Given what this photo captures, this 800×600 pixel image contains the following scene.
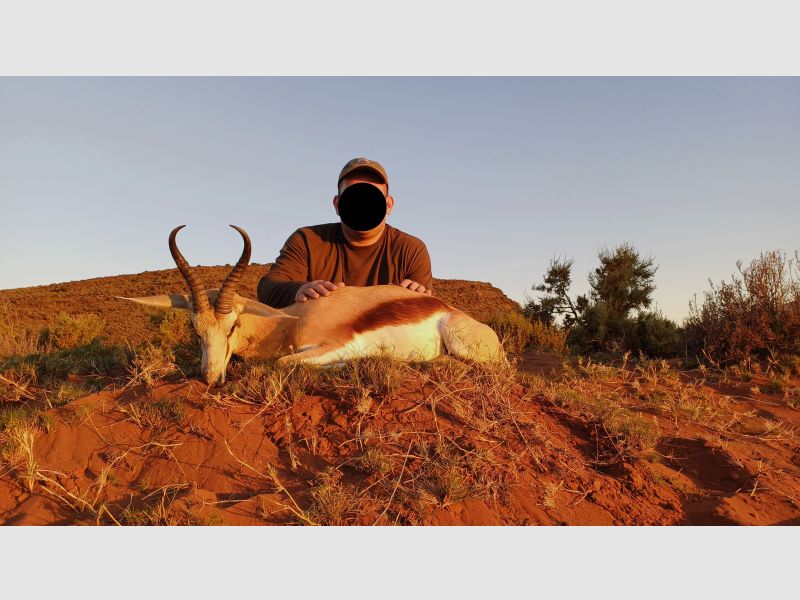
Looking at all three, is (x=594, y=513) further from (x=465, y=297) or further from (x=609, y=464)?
(x=465, y=297)

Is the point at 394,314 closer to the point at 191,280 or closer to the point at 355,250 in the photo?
the point at 355,250

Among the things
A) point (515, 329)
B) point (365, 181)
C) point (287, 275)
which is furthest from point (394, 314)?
point (515, 329)

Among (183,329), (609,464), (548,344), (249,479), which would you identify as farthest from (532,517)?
(183,329)

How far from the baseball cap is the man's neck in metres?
0.65

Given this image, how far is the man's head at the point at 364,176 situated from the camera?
6.96m

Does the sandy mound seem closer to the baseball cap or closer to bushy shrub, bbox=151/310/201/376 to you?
bushy shrub, bbox=151/310/201/376

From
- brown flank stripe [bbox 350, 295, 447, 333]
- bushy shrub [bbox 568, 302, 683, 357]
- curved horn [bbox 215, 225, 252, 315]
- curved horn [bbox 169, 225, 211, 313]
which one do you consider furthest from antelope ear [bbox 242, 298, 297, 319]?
bushy shrub [bbox 568, 302, 683, 357]

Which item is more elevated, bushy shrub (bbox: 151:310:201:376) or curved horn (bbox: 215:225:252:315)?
curved horn (bbox: 215:225:252:315)

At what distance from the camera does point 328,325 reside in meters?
5.46

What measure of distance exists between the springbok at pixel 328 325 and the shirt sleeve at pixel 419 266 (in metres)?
1.26

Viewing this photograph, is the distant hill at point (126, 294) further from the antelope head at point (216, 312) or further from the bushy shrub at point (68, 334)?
the antelope head at point (216, 312)

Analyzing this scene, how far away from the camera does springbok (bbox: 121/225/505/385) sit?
5023 mm

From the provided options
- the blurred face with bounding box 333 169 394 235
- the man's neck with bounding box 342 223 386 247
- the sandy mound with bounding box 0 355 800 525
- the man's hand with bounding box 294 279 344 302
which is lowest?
the sandy mound with bounding box 0 355 800 525

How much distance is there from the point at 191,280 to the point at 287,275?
1.93 m
